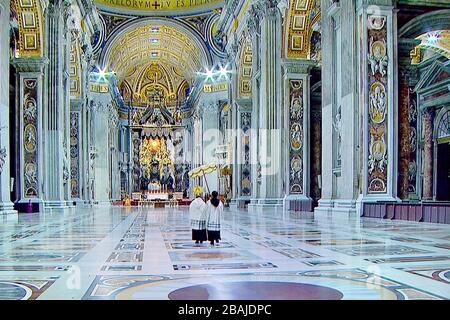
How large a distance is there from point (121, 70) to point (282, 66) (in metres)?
26.6

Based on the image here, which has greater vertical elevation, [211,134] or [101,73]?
[101,73]

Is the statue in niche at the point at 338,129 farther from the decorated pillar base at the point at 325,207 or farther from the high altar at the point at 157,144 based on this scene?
the high altar at the point at 157,144

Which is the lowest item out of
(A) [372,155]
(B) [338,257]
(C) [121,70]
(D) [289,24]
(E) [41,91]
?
(B) [338,257]

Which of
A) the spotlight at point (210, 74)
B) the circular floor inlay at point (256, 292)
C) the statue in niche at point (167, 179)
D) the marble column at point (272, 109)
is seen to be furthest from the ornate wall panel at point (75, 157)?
the statue in niche at point (167, 179)

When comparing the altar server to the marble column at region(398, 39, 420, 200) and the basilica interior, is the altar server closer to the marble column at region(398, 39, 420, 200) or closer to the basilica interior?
the basilica interior

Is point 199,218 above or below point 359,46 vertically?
below

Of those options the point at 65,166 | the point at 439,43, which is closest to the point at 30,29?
the point at 65,166

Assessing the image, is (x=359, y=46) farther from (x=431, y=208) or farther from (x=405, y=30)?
(x=431, y=208)

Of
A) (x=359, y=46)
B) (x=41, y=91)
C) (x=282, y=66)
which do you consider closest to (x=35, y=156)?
(x=41, y=91)

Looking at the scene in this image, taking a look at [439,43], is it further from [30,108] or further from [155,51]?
[155,51]

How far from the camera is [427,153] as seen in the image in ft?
70.0

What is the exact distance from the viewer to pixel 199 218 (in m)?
7.25

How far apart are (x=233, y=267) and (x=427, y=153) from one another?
18046 mm

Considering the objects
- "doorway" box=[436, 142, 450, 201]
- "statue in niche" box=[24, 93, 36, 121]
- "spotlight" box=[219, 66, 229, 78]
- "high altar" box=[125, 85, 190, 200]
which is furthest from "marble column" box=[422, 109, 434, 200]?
"high altar" box=[125, 85, 190, 200]
